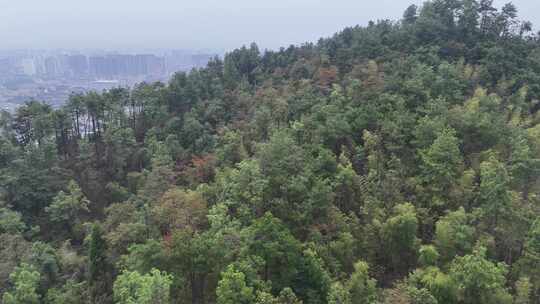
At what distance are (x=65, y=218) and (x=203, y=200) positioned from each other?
29.6 feet

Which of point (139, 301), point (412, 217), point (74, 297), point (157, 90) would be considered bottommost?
point (74, 297)

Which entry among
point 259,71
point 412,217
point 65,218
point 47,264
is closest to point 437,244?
point 412,217

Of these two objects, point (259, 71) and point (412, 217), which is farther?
point (259, 71)

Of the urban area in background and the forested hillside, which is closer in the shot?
the forested hillside

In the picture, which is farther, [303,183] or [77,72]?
[77,72]

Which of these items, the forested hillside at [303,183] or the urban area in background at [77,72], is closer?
the forested hillside at [303,183]

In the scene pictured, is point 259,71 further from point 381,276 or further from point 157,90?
point 381,276

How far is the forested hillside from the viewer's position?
14.8 m

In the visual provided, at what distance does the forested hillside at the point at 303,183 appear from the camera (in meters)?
14.8

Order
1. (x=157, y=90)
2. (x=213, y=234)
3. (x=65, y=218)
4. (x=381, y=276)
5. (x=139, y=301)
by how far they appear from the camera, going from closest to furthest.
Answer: (x=139, y=301), (x=213, y=234), (x=381, y=276), (x=65, y=218), (x=157, y=90)

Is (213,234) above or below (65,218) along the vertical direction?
above

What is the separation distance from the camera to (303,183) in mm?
19078

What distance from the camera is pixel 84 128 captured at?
3219 cm

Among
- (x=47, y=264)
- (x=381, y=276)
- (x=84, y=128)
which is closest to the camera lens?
(x=381, y=276)
